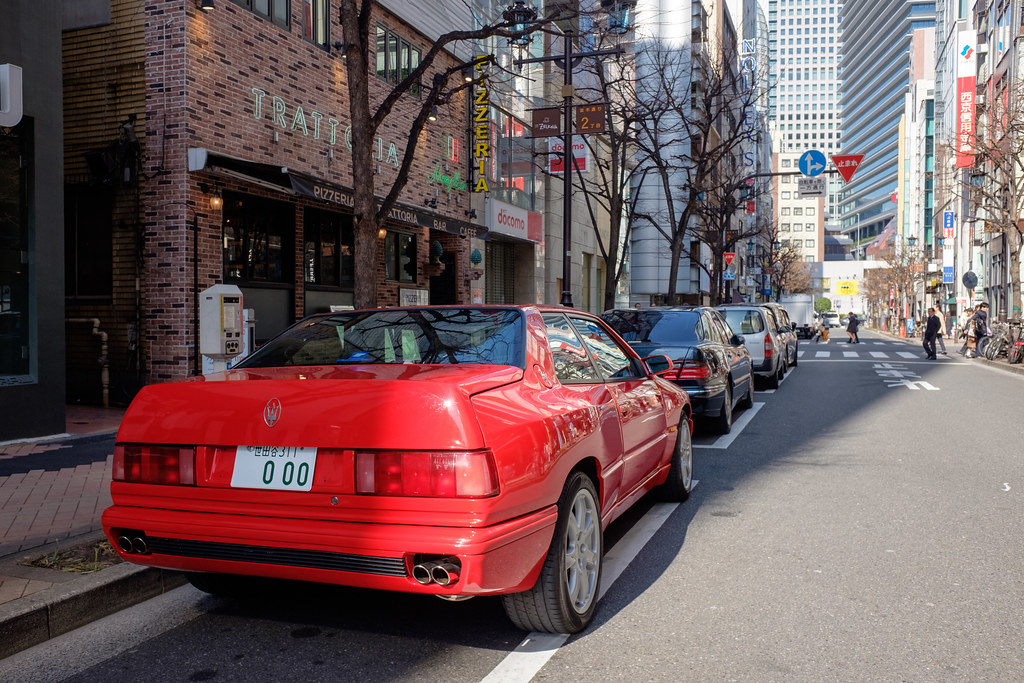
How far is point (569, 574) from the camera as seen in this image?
369cm

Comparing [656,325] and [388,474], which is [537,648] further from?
[656,325]

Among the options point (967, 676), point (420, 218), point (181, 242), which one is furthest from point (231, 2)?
point (967, 676)

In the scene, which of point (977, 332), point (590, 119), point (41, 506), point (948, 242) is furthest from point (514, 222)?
point (948, 242)

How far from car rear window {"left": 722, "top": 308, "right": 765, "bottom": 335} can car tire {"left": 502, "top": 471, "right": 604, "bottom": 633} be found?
13.0m

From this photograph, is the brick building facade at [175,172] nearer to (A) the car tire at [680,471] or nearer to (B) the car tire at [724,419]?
(B) the car tire at [724,419]

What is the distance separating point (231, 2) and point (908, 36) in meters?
165

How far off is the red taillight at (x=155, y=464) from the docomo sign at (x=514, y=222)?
728 inches

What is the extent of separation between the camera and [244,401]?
11.0 feet

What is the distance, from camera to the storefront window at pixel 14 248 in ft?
27.6

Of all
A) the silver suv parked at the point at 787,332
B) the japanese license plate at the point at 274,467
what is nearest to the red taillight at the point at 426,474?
the japanese license plate at the point at 274,467

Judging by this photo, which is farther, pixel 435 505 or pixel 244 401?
pixel 244 401

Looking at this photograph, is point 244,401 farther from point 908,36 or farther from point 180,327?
point 908,36

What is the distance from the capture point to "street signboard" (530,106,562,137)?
50.1 feet

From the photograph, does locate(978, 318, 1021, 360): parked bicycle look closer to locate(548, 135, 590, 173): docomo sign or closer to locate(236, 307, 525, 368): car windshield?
locate(548, 135, 590, 173): docomo sign
